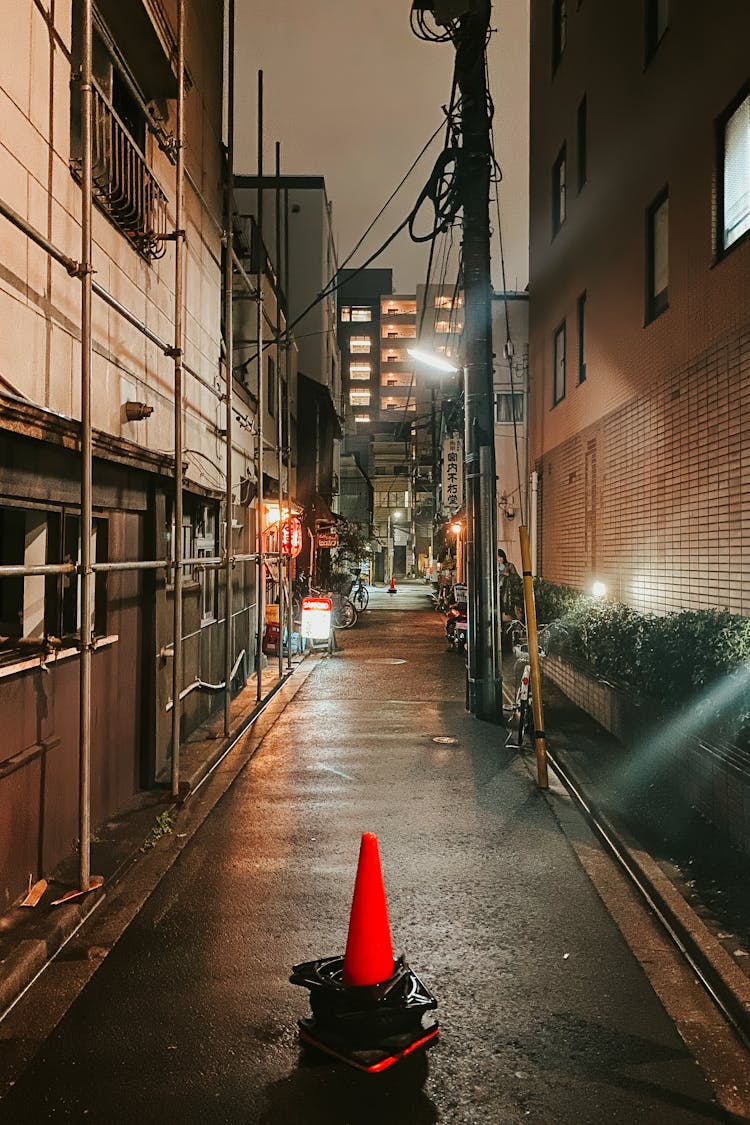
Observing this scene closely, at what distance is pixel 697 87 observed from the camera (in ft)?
32.1

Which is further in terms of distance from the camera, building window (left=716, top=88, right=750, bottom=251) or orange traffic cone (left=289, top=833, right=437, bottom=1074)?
building window (left=716, top=88, right=750, bottom=251)

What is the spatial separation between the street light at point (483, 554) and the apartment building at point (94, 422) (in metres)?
3.73

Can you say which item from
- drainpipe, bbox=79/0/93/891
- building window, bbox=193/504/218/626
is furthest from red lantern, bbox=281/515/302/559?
drainpipe, bbox=79/0/93/891

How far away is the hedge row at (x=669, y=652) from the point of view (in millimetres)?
6828

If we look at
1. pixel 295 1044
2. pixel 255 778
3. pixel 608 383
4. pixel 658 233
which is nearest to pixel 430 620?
pixel 608 383

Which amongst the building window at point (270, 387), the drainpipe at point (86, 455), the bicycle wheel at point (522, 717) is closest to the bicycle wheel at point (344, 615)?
the building window at point (270, 387)

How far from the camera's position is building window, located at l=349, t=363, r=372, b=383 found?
9750cm

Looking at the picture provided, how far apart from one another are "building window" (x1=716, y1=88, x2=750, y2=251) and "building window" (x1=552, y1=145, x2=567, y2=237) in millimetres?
8491

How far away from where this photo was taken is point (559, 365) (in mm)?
18281

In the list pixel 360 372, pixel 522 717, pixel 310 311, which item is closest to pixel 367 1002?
pixel 522 717

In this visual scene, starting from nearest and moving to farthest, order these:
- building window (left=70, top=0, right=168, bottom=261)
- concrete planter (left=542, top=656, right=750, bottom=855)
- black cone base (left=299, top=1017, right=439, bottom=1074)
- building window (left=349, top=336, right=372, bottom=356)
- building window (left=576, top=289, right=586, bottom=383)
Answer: black cone base (left=299, top=1017, right=439, bottom=1074)
concrete planter (left=542, top=656, right=750, bottom=855)
building window (left=70, top=0, right=168, bottom=261)
building window (left=576, top=289, right=586, bottom=383)
building window (left=349, top=336, right=372, bottom=356)

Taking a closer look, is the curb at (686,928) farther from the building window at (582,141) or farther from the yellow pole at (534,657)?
the building window at (582,141)

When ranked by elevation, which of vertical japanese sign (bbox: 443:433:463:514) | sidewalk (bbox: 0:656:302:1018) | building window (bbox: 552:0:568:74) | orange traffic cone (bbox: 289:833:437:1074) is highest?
building window (bbox: 552:0:568:74)

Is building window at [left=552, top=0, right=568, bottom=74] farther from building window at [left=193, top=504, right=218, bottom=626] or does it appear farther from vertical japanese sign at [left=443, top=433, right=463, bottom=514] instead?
building window at [left=193, top=504, right=218, bottom=626]
